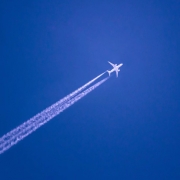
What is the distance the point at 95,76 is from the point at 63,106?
3169 millimetres

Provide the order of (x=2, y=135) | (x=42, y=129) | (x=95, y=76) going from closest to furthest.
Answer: (x=2, y=135)
(x=42, y=129)
(x=95, y=76)

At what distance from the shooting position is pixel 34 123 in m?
18.4

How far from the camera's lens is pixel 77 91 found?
1961 cm

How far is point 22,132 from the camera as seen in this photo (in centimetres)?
1783

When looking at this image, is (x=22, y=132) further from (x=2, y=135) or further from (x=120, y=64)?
(x=120, y=64)

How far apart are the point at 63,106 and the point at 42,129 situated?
209cm

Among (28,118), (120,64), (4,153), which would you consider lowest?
(4,153)

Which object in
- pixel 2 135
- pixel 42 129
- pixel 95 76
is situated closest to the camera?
pixel 2 135

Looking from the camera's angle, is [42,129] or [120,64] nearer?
[42,129]

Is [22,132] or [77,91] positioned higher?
[77,91]

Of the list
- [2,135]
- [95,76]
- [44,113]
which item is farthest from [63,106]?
[2,135]

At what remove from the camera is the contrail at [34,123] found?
17231 millimetres

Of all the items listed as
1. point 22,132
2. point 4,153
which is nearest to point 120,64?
point 22,132

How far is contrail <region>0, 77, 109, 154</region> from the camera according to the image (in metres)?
17.2
